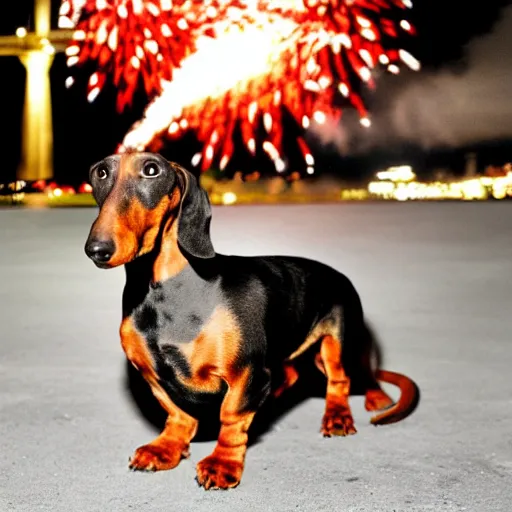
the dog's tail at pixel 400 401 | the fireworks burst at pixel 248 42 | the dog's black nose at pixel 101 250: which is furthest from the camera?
the fireworks burst at pixel 248 42

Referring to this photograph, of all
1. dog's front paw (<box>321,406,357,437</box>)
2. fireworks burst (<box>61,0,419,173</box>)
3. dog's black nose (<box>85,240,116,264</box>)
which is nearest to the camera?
dog's black nose (<box>85,240,116,264</box>)

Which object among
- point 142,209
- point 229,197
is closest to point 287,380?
point 142,209

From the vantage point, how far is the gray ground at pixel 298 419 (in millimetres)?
2750

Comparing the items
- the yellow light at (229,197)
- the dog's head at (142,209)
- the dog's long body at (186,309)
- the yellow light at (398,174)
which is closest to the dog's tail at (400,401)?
the dog's long body at (186,309)

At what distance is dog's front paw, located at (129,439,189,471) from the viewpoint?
296 centimetres

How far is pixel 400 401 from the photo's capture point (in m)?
3.62

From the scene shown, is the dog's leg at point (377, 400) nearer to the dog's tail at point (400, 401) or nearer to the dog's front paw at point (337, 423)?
the dog's tail at point (400, 401)

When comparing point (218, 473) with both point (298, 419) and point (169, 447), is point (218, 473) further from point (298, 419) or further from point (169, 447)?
point (298, 419)

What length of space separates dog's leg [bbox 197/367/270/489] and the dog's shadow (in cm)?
37

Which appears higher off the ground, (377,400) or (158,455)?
(158,455)

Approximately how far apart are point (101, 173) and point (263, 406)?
55.4 inches

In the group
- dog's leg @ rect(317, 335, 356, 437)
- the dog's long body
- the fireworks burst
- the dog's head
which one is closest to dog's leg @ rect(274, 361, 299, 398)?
dog's leg @ rect(317, 335, 356, 437)

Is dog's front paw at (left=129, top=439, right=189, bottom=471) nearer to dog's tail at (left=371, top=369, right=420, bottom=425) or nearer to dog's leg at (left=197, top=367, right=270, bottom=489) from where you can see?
dog's leg at (left=197, top=367, right=270, bottom=489)

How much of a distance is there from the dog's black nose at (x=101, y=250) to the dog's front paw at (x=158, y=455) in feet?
2.83
